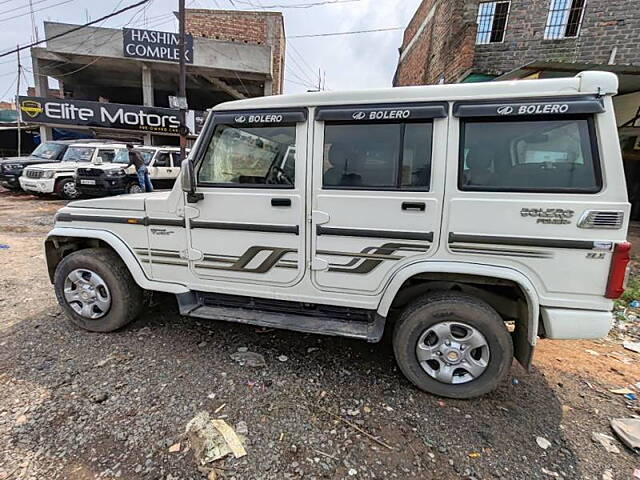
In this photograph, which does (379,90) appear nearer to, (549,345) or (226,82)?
(549,345)

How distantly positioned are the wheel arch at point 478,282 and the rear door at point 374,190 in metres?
0.10

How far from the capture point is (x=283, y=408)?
7.95 ft

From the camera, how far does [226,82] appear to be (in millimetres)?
18812

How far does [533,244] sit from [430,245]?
2.19 ft

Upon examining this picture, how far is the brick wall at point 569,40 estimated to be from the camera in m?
9.73

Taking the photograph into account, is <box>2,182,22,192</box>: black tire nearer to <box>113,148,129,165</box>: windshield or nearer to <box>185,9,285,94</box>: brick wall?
<box>113,148,129,165</box>: windshield

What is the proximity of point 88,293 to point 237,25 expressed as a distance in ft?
61.6

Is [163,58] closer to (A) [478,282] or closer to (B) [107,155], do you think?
(B) [107,155]

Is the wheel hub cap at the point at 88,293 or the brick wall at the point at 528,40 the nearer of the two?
the wheel hub cap at the point at 88,293

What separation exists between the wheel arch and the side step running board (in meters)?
0.20

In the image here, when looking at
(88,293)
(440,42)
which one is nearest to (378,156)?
(88,293)

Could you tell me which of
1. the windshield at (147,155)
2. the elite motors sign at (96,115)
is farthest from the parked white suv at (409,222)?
the elite motors sign at (96,115)

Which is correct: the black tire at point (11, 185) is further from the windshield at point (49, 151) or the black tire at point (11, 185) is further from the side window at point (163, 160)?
the side window at point (163, 160)

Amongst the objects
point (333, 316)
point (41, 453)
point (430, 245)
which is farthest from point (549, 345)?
point (41, 453)
